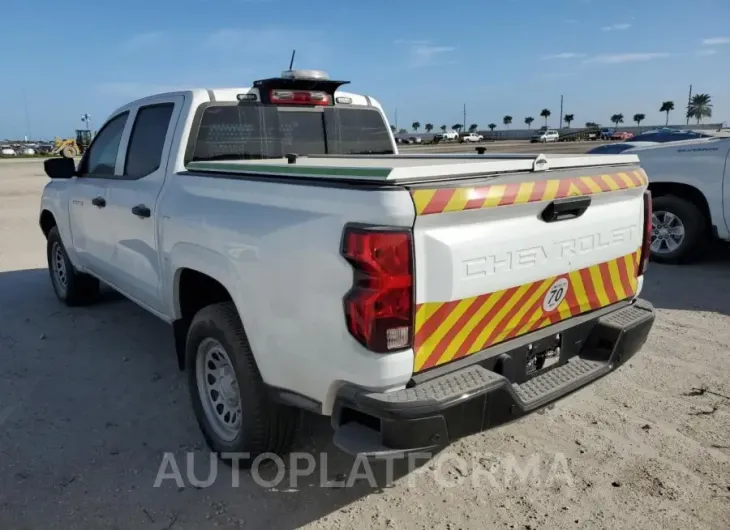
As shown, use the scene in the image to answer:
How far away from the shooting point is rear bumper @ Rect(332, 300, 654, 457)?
2203 mm

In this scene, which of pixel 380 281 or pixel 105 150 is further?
pixel 105 150

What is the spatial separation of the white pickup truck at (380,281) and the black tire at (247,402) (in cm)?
1

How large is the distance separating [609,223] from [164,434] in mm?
2761

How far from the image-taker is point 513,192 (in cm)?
248

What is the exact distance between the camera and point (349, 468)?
316cm

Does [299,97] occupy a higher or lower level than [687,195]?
higher

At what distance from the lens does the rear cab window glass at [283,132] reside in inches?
151

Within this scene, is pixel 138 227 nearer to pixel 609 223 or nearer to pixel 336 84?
pixel 336 84

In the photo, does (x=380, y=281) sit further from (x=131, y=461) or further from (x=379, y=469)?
(x=131, y=461)

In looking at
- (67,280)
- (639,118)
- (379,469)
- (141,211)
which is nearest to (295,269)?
(379,469)

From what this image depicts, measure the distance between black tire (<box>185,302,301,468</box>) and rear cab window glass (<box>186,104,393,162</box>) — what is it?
1.19 metres

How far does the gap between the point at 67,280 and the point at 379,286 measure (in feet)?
15.6

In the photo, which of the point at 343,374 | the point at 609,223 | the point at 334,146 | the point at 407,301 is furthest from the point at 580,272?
the point at 334,146

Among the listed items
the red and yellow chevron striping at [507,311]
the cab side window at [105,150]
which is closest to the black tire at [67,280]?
the cab side window at [105,150]
